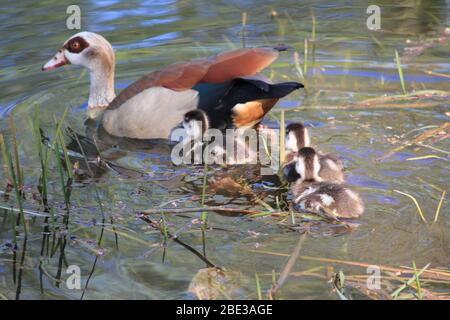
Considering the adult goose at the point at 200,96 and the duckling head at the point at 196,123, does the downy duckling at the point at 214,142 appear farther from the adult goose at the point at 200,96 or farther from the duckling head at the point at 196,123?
the adult goose at the point at 200,96

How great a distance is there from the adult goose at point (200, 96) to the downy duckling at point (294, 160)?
53 cm

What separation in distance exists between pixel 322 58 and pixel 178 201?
10.8ft

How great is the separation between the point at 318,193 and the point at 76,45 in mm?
3427

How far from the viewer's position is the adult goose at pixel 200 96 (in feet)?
22.8

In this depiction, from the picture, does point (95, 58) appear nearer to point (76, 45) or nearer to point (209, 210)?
point (76, 45)

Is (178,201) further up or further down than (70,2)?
further down

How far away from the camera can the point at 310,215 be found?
201 inches

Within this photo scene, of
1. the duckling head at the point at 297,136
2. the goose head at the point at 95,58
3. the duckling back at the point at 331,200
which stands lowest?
the duckling back at the point at 331,200

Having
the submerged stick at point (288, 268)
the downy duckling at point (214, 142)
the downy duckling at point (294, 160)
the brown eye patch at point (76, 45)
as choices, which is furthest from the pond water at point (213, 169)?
the brown eye patch at point (76, 45)

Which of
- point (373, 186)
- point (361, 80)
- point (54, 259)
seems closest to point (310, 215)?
point (373, 186)

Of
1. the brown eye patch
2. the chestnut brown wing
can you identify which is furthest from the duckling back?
the brown eye patch

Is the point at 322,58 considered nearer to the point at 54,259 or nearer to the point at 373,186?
the point at 373,186

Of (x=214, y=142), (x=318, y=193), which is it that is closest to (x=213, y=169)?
(x=214, y=142)

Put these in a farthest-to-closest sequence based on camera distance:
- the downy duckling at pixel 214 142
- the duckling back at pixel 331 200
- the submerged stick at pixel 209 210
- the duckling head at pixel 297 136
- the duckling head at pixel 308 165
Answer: the downy duckling at pixel 214 142 → the duckling head at pixel 297 136 → the duckling head at pixel 308 165 → the duckling back at pixel 331 200 → the submerged stick at pixel 209 210
